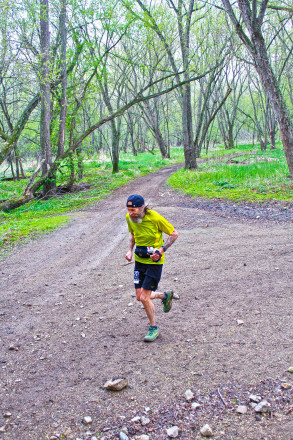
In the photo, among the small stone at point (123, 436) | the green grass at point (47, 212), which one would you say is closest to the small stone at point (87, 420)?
the small stone at point (123, 436)

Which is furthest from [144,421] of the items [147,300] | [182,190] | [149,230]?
[182,190]

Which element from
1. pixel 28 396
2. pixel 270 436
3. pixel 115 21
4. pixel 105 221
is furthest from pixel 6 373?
pixel 115 21

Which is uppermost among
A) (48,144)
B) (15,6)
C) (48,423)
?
(15,6)

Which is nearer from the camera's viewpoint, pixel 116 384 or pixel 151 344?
pixel 116 384

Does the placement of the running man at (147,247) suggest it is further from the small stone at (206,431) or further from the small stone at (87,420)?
the small stone at (206,431)

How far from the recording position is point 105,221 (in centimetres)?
1049

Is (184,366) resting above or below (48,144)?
below

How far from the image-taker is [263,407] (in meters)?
2.80

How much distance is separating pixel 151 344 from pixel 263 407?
4.71 feet

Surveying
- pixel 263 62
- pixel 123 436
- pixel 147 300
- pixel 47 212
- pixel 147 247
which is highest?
pixel 263 62

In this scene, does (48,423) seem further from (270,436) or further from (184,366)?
(270,436)

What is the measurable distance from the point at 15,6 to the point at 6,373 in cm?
1363

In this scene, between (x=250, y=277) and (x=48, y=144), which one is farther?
(x=48, y=144)

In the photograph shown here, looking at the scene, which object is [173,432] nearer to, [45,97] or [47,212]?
[47,212]
